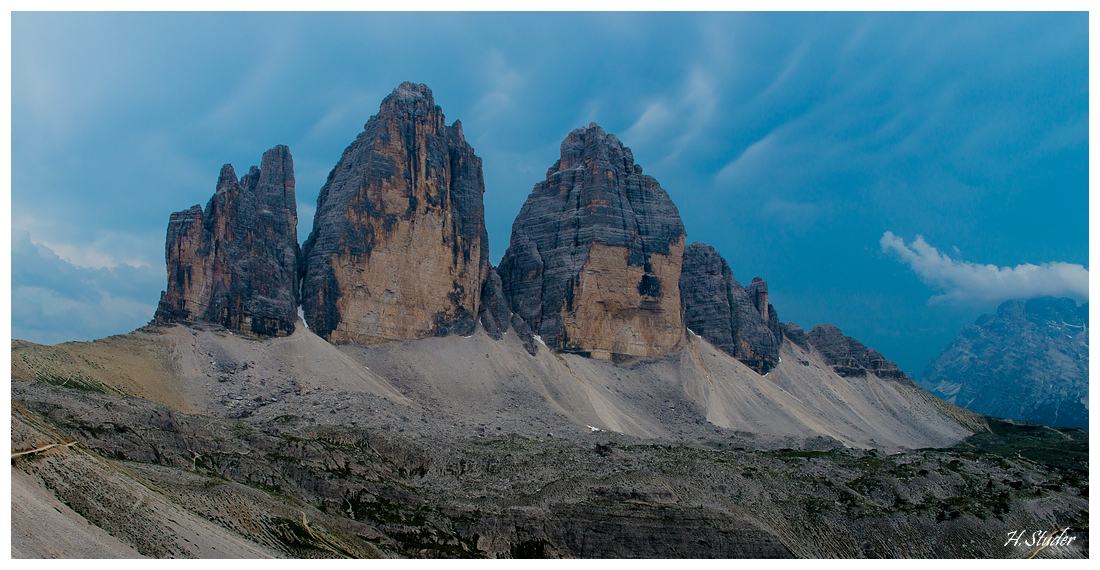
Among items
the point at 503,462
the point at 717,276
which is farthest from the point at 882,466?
the point at 717,276

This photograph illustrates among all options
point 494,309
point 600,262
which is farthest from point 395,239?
point 600,262

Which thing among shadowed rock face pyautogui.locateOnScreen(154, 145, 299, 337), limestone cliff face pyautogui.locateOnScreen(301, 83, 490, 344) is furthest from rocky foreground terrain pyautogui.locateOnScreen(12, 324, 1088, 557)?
limestone cliff face pyautogui.locateOnScreen(301, 83, 490, 344)

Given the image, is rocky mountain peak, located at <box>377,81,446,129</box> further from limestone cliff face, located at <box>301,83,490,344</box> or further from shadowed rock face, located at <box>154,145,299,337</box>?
shadowed rock face, located at <box>154,145,299,337</box>

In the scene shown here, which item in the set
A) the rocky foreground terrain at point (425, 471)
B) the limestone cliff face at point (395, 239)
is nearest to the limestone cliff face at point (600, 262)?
the limestone cliff face at point (395, 239)

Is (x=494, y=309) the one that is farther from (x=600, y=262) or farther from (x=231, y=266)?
(x=231, y=266)

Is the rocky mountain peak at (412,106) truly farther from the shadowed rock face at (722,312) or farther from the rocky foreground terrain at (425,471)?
the shadowed rock face at (722,312)

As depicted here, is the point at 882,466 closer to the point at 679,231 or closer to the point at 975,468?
the point at 975,468
